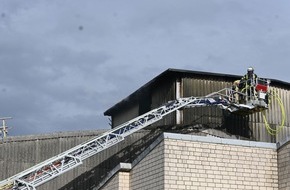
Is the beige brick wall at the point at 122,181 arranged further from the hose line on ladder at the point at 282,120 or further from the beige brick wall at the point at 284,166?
the hose line on ladder at the point at 282,120

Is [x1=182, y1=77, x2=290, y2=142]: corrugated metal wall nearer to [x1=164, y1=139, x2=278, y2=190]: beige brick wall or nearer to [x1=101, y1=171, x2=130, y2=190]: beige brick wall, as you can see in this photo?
[x1=101, y1=171, x2=130, y2=190]: beige brick wall

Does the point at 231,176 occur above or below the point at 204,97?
below

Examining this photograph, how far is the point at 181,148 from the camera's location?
47.6 feet

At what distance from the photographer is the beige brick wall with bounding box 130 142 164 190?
570 inches

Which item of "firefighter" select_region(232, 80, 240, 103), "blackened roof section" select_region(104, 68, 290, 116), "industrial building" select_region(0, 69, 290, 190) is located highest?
"blackened roof section" select_region(104, 68, 290, 116)

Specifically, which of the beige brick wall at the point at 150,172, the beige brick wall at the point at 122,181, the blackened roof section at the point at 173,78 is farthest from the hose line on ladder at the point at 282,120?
the beige brick wall at the point at 150,172

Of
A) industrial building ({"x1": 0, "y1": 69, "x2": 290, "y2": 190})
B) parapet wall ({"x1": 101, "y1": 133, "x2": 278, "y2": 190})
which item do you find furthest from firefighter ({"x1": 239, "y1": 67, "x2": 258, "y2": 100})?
parapet wall ({"x1": 101, "y1": 133, "x2": 278, "y2": 190})

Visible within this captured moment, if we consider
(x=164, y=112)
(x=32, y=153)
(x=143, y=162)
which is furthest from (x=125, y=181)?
(x=32, y=153)

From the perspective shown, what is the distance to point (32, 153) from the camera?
92.3 feet

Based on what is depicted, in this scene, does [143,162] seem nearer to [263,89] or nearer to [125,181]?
[125,181]

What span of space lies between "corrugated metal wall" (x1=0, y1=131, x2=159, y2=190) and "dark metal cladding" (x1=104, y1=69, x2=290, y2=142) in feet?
5.55

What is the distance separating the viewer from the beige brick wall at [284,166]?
14.8m

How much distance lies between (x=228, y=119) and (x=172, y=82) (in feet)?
9.72

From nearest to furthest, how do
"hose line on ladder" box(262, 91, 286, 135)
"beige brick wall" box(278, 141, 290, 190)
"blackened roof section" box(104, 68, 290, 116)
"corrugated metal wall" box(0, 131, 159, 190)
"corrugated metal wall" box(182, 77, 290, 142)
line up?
1. "beige brick wall" box(278, 141, 290, 190)
2. "corrugated metal wall" box(182, 77, 290, 142)
3. "blackened roof section" box(104, 68, 290, 116)
4. "hose line on ladder" box(262, 91, 286, 135)
5. "corrugated metal wall" box(0, 131, 159, 190)
